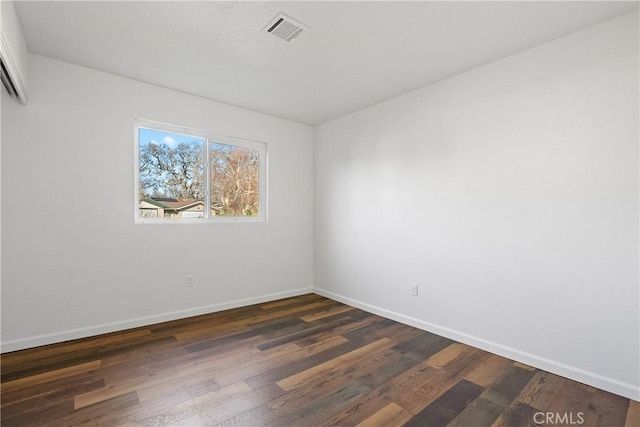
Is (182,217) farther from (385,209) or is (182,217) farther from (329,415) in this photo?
(329,415)

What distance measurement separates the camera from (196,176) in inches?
141

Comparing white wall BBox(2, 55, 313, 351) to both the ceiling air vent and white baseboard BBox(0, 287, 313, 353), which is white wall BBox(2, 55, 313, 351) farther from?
the ceiling air vent

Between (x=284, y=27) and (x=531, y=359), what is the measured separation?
319 cm

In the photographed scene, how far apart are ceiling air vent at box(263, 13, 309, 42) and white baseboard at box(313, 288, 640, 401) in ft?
9.63

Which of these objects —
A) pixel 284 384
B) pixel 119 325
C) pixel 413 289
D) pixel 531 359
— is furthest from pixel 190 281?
pixel 531 359

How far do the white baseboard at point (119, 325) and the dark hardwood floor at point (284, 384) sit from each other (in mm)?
77

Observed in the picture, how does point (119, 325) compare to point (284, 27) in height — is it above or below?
below

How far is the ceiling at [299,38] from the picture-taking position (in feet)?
6.62

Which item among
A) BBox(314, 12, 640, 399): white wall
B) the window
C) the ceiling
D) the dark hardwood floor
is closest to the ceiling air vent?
the ceiling

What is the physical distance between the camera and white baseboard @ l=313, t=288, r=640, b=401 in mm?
2027
